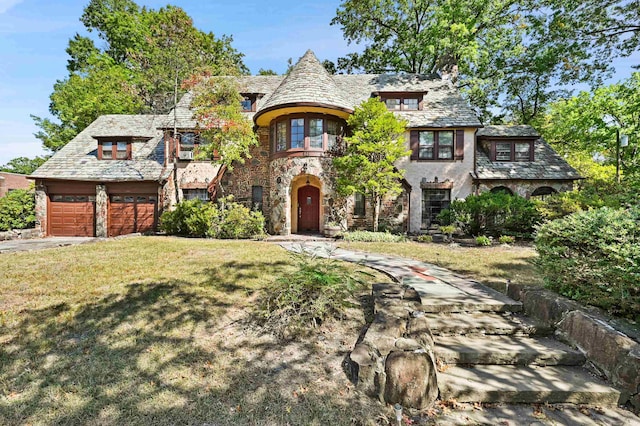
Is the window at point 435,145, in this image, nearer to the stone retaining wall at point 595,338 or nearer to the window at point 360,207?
the window at point 360,207

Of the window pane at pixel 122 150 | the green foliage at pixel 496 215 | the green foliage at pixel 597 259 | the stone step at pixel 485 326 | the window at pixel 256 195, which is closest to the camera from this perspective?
the green foliage at pixel 597 259

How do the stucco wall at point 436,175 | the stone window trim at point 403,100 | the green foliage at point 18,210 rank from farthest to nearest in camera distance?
the stone window trim at point 403,100 < the stucco wall at point 436,175 < the green foliage at point 18,210

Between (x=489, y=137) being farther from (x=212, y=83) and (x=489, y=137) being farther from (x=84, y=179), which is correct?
(x=84, y=179)

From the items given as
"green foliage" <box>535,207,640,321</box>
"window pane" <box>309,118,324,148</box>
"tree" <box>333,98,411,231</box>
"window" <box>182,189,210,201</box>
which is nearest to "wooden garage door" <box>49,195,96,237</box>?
"window" <box>182,189,210,201</box>

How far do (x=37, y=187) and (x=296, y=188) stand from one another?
519 inches

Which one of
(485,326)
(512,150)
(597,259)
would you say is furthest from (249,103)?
(597,259)

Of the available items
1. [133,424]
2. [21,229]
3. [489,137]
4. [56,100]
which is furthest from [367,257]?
[56,100]

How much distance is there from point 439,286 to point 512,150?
48.8 feet

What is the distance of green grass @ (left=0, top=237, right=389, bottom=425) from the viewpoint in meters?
2.56

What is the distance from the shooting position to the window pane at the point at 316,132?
1342cm

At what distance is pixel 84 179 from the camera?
14.8 m

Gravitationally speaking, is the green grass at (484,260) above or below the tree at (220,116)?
below

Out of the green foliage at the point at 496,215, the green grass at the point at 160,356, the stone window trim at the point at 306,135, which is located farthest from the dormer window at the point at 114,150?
the green foliage at the point at 496,215

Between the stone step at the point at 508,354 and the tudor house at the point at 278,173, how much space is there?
10.4 metres
